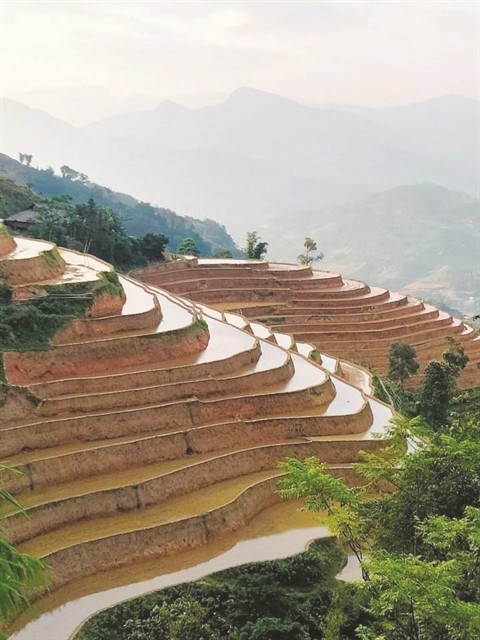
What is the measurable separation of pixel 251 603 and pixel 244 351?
8.57 metres

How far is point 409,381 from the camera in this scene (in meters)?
32.0

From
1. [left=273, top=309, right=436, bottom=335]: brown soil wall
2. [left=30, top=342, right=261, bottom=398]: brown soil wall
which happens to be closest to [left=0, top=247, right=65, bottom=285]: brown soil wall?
[left=30, top=342, right=261, bottom=398]: brown soil wall

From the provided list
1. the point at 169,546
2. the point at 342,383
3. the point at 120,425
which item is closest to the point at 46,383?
the point at 120,425

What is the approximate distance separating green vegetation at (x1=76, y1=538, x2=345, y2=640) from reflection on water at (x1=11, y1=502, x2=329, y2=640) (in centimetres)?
36

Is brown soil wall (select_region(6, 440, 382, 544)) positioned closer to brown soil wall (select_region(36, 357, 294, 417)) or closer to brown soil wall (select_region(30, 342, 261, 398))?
brown soil wall (select_region(36, 357, 294, 417))

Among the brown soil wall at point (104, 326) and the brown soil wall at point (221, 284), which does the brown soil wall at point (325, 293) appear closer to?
the brown soil wall at point (221, 284)

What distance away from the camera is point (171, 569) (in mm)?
12547

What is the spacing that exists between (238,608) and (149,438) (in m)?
4.57

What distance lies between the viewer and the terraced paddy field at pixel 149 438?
12.6 meters

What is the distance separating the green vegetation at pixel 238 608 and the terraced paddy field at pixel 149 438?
21.4 inches

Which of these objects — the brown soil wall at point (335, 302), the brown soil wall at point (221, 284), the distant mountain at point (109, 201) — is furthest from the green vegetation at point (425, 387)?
the distant mountain at point (109, 201)

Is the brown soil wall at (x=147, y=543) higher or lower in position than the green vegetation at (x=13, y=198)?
lower

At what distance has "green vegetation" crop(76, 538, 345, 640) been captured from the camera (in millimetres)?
10680

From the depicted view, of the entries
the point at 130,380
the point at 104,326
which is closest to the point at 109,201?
the point at 104,326
